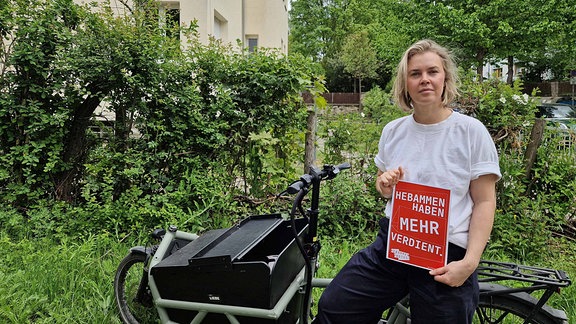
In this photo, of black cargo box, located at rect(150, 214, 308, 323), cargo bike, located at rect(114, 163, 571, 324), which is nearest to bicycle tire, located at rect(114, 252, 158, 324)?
cargo bike, located at rect(114, 163, 571, 324)

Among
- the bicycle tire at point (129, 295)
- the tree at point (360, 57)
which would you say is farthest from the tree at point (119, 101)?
the tree at point (360, 57)

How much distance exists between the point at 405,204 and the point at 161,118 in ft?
10.5

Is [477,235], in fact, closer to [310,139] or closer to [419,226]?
[419,226]

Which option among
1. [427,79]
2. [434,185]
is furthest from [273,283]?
[427,79]

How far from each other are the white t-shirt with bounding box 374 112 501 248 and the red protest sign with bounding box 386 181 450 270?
0.11 ft

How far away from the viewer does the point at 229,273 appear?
6.59 ft

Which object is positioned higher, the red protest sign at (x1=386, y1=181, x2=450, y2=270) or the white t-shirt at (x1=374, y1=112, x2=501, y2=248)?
the white t-shirt at (x1=374, y1=112, x2=501, y2=248)

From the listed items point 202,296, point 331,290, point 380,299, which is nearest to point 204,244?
point 202,296

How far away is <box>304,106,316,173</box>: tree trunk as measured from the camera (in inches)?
176

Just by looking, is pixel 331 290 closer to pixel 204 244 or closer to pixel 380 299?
pixel 380 299

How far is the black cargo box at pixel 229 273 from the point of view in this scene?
1.98m

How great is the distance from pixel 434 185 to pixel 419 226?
18 centimetres

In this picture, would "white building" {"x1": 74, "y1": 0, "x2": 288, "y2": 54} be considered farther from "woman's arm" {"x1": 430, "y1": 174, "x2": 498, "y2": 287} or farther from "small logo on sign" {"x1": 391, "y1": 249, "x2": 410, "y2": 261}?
"woman's arm" {"x1": 430, "y1": 174, "x2": 498, "y2": 287}

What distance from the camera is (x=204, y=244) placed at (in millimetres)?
2436
